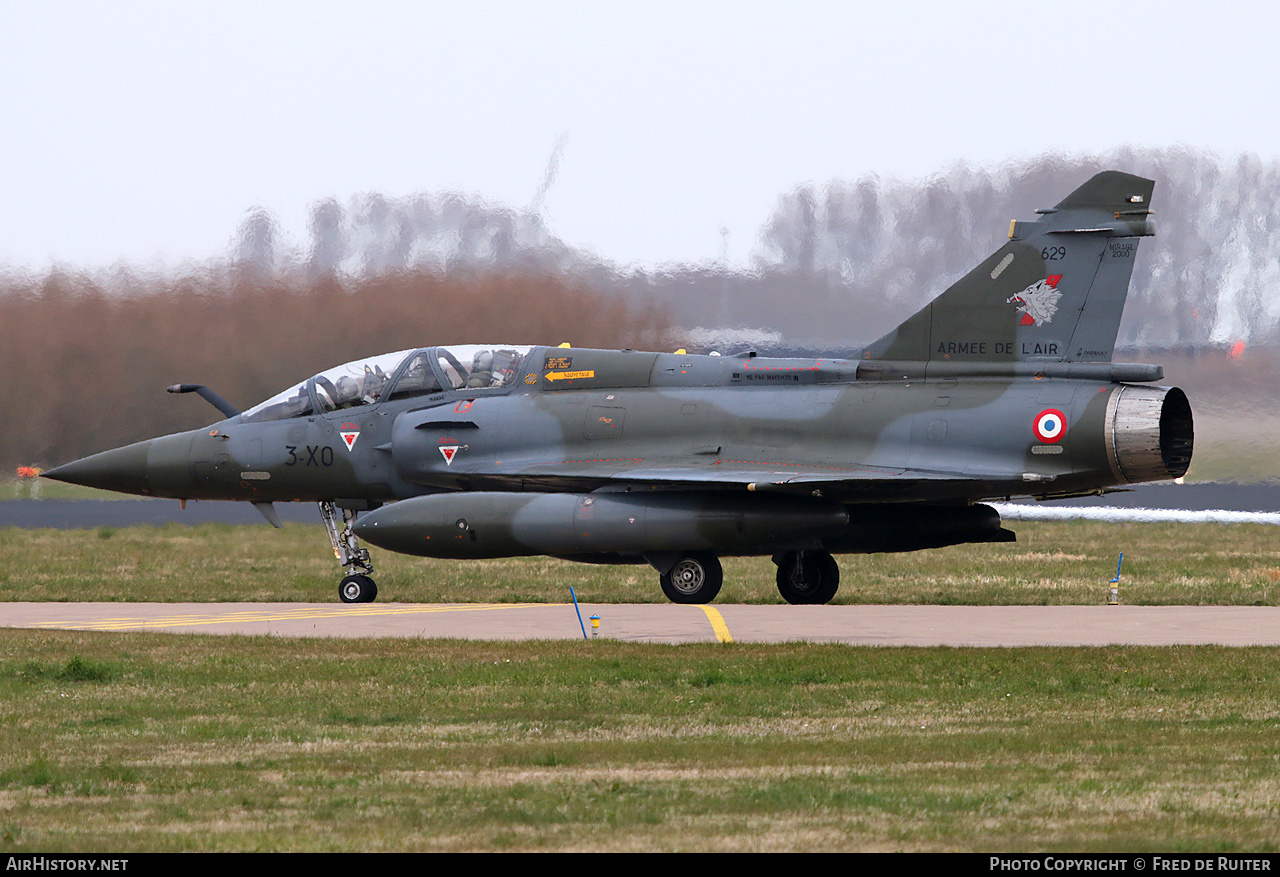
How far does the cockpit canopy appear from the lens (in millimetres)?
20234

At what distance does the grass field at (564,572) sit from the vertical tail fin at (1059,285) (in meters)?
3.82

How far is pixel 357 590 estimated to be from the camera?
20016 millimetres

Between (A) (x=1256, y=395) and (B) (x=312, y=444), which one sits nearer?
(B) (x=312, y=444)

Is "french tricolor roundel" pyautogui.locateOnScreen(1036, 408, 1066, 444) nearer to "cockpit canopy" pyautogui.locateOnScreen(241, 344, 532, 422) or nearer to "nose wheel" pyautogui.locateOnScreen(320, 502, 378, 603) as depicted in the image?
"cockpit canopy" pyautogui.locateOnScreen(241, 344, 532, 422)

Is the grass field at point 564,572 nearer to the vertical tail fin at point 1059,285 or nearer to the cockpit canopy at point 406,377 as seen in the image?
the cockpit canopy at point 406,377

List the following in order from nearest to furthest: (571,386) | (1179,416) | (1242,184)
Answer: (1179,416), (571,386), (1242,184)

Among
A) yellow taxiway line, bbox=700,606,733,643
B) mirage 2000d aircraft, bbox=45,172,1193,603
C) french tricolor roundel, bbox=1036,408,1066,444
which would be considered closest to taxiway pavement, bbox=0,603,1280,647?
yellow taxiway line, bbox=700,606,733,643

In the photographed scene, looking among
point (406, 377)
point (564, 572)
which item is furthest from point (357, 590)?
point (564, 572)

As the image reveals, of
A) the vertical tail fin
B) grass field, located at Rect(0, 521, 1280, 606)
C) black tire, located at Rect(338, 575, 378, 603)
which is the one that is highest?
the vertical tail fin

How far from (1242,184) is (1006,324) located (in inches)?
624

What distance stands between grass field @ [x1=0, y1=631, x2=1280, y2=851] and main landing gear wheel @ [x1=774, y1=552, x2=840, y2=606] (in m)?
6.20
